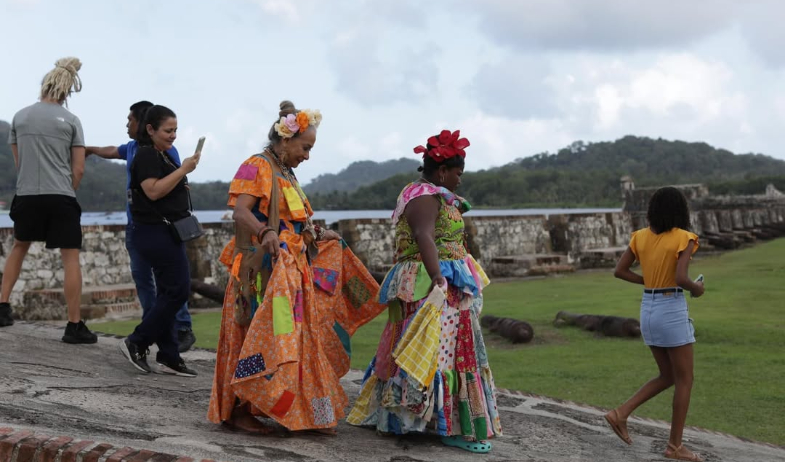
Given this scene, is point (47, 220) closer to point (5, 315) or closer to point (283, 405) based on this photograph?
point (5, 315)

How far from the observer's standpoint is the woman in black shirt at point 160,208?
4793 mm

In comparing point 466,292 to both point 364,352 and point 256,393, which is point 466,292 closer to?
point 256,393

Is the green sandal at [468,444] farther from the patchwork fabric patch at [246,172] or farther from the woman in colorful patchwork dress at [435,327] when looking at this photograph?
the patchwork fabric patch at [246,172]

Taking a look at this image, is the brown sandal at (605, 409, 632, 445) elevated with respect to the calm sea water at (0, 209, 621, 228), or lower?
lower

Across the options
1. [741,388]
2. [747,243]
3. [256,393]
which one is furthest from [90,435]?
[747,243]

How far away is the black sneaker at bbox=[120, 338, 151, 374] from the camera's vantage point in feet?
17.0

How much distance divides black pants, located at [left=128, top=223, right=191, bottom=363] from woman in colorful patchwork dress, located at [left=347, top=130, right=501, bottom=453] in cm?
135

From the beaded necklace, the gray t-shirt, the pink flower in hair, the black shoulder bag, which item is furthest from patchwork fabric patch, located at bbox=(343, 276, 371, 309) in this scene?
the gray t-shirt

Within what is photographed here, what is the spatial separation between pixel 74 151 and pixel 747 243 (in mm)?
22745

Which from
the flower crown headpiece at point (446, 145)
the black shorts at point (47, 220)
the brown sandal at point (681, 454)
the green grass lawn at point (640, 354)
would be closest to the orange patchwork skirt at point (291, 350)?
the flower crown headpiece at point (446, 145)

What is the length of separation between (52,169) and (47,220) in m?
0.35

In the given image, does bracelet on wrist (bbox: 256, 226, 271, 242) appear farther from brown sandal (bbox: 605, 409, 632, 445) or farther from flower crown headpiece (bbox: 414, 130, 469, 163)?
brown sandal (bbox: 605, 409, 632, 445)

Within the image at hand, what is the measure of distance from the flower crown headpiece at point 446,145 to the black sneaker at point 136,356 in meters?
2.30

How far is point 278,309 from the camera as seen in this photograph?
385cm
